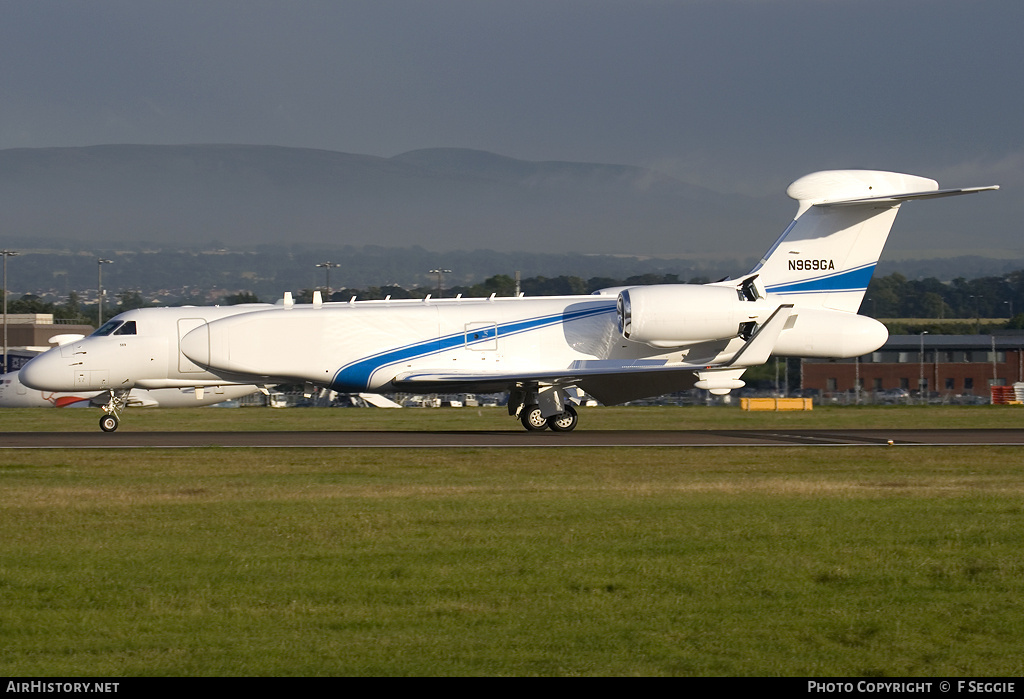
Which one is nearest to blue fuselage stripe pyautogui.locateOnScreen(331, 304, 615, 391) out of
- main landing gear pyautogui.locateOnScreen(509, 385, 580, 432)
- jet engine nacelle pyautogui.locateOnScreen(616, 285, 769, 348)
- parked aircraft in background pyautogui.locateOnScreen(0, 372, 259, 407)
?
main landing gear pyautogui.locateOnScreen(509, 385, 580, 432)

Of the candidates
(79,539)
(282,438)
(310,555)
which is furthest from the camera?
(282,438)

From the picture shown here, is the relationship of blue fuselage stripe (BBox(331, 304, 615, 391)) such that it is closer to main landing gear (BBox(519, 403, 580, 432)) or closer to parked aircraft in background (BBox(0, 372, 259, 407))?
main landing gear (BBox(519, 403, 580, 432))

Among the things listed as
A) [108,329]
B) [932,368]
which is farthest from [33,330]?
[108,329]

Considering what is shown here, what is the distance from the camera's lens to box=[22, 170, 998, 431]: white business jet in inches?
1113

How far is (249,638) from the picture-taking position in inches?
320

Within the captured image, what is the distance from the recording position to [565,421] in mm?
29422

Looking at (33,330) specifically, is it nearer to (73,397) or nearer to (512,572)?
(73,397)

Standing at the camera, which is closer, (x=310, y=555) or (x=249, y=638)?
(x=249, y=638)

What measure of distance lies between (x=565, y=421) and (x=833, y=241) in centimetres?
874

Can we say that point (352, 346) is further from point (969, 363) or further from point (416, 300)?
point (969, 363)

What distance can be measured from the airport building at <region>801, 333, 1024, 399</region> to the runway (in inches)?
2982

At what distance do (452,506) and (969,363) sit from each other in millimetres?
99284

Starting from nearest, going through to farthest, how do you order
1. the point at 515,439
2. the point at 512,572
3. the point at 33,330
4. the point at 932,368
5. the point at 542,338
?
1. the point at 512,572
2. the point at 515,439
3. the point at 542,338
4. the point at 932,368
5. the point at 33,330

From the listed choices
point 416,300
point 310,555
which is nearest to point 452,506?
point 310,555
